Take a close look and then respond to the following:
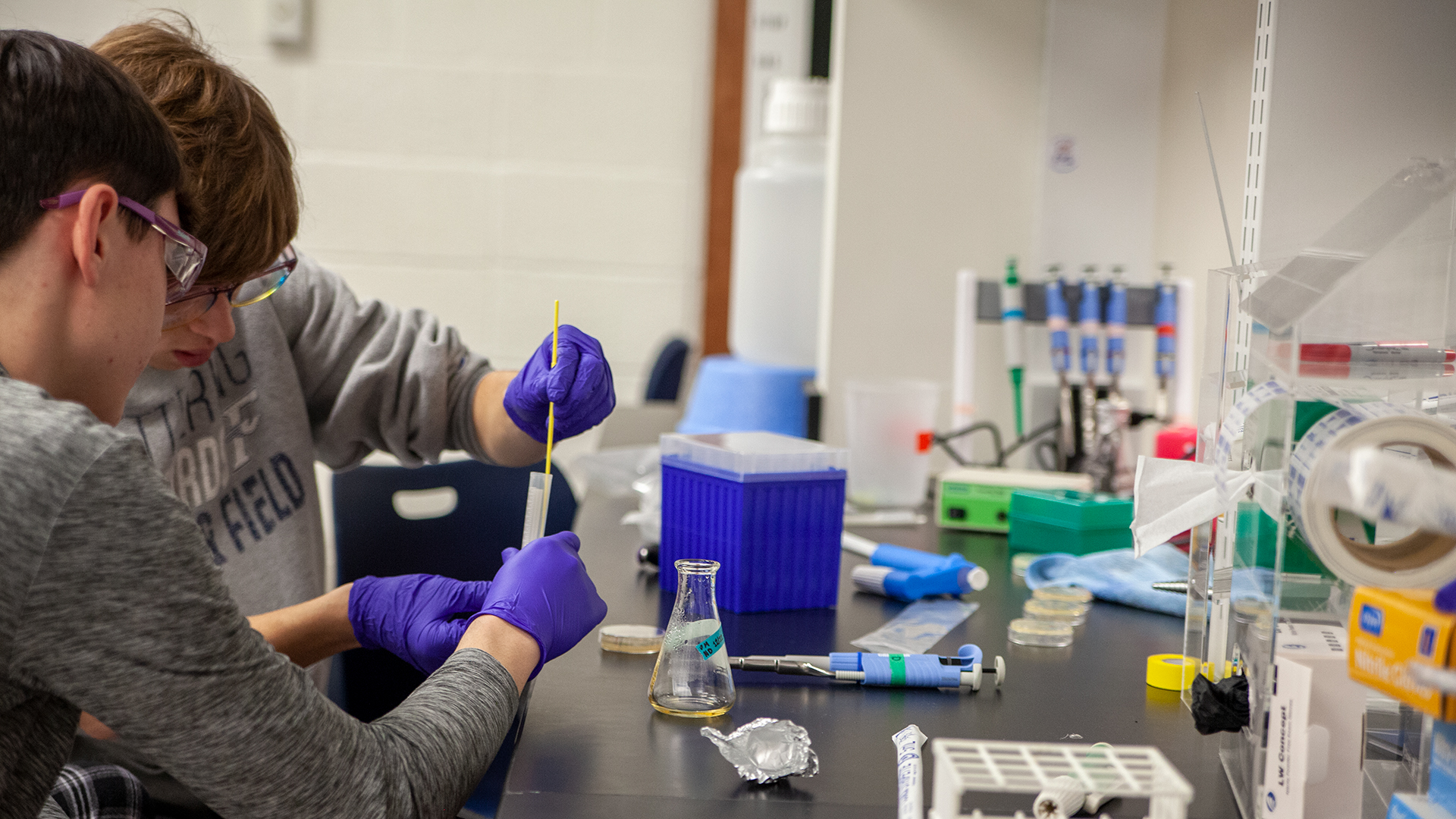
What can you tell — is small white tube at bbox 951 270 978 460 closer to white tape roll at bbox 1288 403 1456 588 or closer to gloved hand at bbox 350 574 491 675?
gloved hand at bbox 350 574 491 675

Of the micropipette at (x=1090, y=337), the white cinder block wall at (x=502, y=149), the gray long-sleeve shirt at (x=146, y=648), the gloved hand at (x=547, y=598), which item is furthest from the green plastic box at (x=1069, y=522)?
the white cinder block wall at (x=502, y=149)

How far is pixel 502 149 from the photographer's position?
290 centimetres

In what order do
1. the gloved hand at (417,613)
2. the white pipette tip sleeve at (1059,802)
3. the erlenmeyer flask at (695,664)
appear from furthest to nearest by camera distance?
the gloved hand at (417,613) < the erlenmeyer flask at (695,664) < the white pipette tip sleeve at (1059,802)

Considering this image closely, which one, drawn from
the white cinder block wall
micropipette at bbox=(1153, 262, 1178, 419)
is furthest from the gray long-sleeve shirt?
the white cinder block wall

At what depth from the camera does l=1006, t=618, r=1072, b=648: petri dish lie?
3.14 feet

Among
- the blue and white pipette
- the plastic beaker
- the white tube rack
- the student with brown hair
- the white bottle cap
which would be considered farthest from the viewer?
the white bottle cap

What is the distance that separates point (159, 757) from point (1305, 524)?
63cm

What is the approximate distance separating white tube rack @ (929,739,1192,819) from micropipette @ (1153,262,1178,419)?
3.93ft

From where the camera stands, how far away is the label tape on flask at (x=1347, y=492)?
20.9 inches

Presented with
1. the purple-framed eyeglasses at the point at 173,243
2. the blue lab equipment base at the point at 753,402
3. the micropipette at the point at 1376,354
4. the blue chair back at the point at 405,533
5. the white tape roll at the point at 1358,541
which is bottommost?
the blue chair back at the point at 405,533

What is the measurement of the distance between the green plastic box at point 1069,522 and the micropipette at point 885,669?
1.54 ft

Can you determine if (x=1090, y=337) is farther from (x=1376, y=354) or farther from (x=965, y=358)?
(x=1376, y=354)

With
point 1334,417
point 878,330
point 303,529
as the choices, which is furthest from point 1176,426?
point 303,529

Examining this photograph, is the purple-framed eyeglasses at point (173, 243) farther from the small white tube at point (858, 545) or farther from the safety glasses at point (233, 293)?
the small white tube at point (858, 545)
